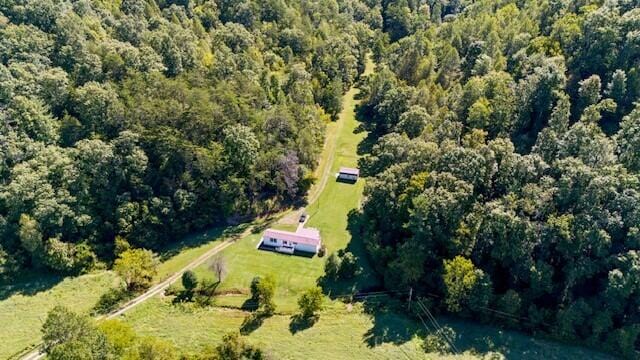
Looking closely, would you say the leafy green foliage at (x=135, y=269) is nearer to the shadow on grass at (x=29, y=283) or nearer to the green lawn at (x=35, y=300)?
the green lawn at (x=35, y=300)

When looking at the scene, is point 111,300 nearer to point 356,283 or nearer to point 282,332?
point 282,332

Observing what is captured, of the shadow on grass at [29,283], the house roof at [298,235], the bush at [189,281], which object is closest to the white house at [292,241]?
the house roof at [298,235]

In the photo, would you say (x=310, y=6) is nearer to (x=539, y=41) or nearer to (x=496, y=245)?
(x=539, y=41)

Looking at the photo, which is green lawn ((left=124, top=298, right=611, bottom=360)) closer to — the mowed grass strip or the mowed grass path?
the mowed grass strip

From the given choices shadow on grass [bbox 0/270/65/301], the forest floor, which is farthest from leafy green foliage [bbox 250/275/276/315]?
shadow on grass [bbox 0/270/65/301]

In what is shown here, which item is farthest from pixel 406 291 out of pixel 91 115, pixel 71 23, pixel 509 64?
pixel 71 23

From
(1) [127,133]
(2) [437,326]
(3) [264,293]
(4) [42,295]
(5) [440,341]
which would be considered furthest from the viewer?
(1) [127,133]

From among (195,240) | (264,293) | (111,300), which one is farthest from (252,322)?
(195,240)

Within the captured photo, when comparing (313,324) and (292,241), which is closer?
(313,324)
